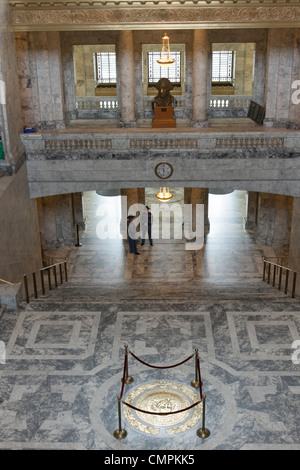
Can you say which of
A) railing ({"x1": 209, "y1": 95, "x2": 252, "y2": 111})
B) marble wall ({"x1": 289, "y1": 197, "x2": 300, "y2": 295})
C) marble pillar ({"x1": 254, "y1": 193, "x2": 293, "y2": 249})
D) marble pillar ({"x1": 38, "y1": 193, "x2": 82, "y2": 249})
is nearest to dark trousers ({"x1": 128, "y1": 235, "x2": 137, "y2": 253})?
marble pillar ({"x1": 38, "y1": 193, "x2": 82, "y2": 249})

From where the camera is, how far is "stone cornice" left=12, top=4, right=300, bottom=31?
520 inches

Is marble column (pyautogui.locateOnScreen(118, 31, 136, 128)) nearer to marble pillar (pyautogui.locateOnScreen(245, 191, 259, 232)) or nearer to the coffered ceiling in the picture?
the coffered ceiling

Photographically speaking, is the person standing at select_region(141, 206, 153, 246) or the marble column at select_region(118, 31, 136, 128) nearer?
the marble column at select_region(118, 31, 136, 128)

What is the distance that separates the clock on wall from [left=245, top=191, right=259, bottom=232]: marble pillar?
4.74 meters

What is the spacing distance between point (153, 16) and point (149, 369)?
9.06m

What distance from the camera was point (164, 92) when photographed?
49.9ft

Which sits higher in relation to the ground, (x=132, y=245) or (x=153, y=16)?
(x=153, y=16)

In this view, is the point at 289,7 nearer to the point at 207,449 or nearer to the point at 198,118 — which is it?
the point at 198,118

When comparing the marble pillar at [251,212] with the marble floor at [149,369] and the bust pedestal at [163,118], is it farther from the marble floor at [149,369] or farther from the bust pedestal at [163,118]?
the marble floor at [149,369]

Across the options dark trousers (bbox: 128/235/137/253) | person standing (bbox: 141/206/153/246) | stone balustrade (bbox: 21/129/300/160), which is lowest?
dark trousers (bbox: 128/235/137/253)

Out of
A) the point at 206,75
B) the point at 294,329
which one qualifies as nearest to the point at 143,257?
the point at 206,75

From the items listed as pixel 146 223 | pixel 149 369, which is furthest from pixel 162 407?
pixel 146 223

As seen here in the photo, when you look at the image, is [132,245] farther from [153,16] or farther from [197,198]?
[153,16]

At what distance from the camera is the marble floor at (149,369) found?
22.9ft
